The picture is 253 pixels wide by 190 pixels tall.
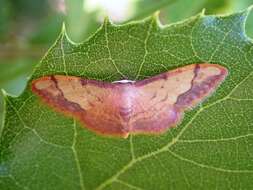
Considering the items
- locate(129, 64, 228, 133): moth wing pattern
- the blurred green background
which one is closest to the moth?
locate(129, 64, 228, 133): moth wing pattern

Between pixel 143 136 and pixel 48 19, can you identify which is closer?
pixel 143 136

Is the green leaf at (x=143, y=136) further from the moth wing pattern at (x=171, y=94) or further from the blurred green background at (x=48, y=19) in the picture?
the blurred green background at (x=48, y=19)

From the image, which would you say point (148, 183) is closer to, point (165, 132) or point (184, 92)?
point (165, 132)

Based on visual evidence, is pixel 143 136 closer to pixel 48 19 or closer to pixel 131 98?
pixel 131 98

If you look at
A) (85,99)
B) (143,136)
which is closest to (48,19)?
(85,99)

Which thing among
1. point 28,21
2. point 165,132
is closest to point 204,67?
point 165,132

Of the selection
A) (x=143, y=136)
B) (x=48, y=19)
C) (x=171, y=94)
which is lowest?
(x=143, y=136)

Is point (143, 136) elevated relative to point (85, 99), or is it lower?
lower
